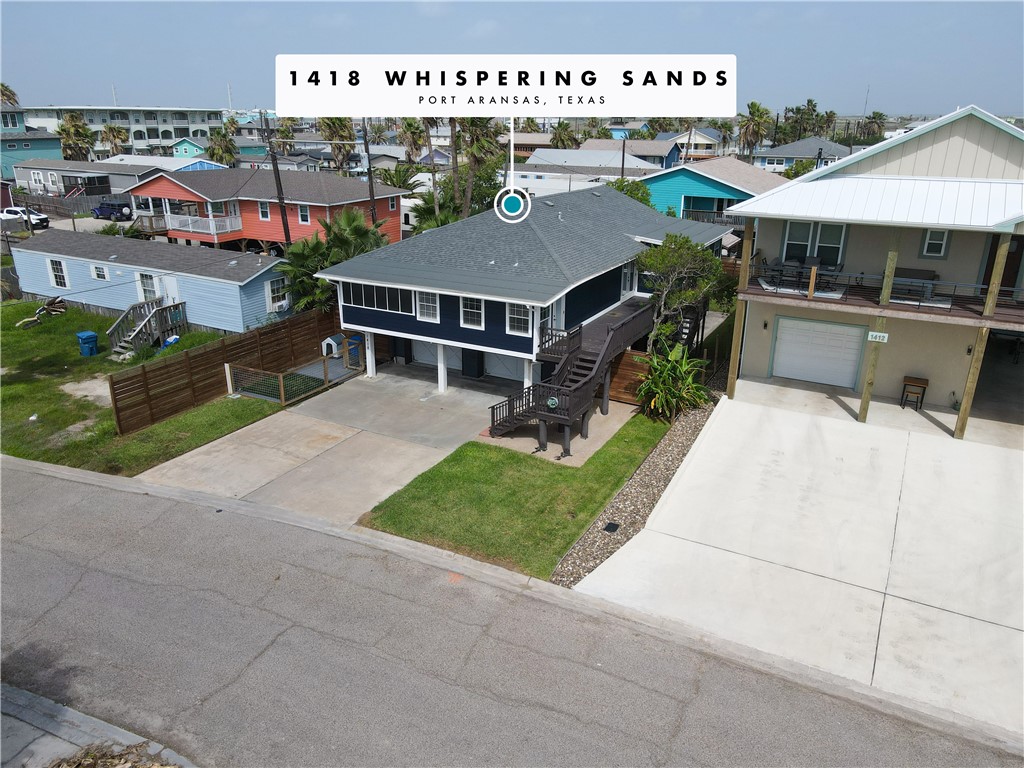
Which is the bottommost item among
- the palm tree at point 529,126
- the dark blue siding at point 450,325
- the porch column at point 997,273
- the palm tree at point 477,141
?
the dark blue siding at point 450,325

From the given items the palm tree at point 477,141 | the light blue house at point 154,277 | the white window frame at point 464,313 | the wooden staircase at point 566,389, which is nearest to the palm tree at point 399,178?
the palm tree at point 477,141

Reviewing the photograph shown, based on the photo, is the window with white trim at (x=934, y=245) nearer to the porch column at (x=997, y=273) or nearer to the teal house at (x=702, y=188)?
the porch column at (x=997, y=273)

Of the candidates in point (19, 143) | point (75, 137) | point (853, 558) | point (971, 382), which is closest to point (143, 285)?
point (853, 558)

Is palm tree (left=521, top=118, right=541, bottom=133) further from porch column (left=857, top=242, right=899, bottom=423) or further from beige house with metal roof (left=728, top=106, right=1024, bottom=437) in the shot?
porch column (left=857, top=242, right=899, bottom=423)

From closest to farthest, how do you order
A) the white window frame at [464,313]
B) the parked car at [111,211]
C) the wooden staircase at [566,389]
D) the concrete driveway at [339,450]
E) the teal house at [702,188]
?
the concrete driveway at [339,450]
the wooden staircase at [566,389]
the white window frame at [464,313]
the teal house at [702,188]
the parked car at [111,211]

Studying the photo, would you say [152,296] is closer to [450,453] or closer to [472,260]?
[472,260]
